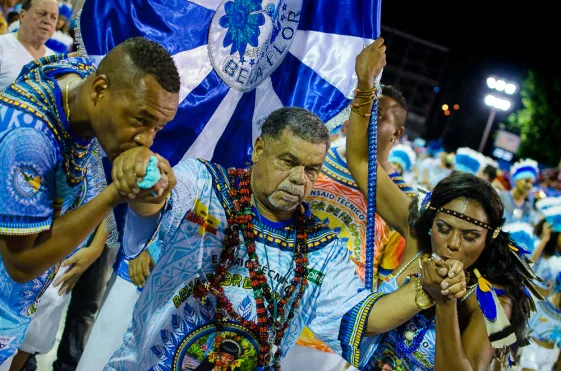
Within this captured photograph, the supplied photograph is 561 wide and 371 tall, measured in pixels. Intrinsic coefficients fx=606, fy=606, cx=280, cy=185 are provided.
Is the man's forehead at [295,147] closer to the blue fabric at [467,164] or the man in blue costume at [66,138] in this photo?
the man in blue costume at [66,138]

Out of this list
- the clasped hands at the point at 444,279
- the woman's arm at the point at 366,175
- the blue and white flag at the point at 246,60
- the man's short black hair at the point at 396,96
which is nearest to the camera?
the clasped hands at the point at 444,279

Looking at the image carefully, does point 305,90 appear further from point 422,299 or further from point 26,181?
point 26,181

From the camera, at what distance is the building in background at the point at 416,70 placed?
104 feet

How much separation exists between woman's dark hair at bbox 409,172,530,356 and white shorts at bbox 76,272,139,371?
1.55 meters

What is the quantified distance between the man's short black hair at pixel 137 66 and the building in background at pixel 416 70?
1195 inches

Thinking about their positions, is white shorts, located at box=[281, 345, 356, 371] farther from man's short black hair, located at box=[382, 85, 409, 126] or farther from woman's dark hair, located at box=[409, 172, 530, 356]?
man's short black hair, located at box=[382, 85, 409, 126]

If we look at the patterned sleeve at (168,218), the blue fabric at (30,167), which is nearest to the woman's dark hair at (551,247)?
the patterned sleeve at (168,218)

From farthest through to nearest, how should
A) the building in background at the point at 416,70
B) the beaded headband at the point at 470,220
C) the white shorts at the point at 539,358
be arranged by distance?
1. the building in background at the point at 416,70
2. the white shorts at the point at 539,358
3. the beaded headband at the point at 470,220

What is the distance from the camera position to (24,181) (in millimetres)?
1841

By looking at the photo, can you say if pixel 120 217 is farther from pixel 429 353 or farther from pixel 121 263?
pixel 429 353

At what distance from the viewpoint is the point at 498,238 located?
2.70 meters

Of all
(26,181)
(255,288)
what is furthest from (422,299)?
(26,181)

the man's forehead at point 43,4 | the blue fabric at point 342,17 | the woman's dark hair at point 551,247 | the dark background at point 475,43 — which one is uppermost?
the dark background at point 475,43

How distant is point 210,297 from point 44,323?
1.74 m
